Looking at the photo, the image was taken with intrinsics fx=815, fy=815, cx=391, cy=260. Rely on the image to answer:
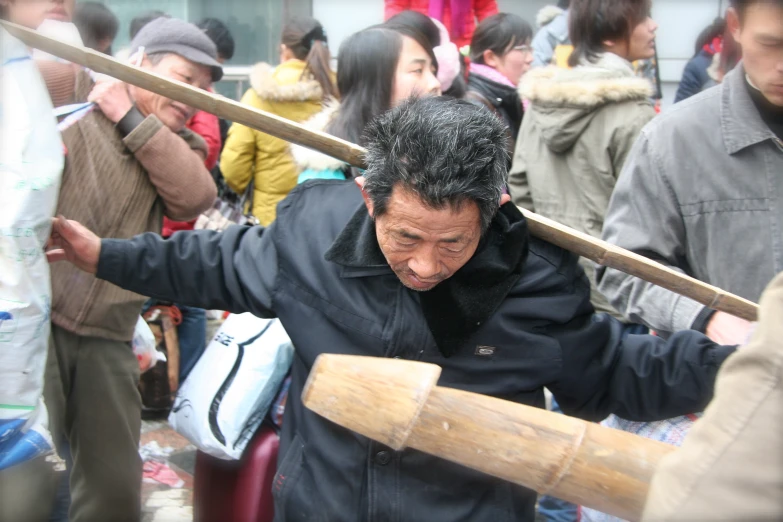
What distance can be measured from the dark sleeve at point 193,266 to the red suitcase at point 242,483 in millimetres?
600

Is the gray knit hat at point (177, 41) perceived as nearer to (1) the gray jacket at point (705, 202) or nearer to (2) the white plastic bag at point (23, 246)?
(2) the white plastic bag at point (23, 246)

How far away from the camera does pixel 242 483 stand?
251cm

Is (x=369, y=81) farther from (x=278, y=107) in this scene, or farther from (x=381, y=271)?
(x=278, y=107)

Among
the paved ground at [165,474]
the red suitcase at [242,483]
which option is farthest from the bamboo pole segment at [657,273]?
the paved ground at [165,474]

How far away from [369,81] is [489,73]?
1.89 m

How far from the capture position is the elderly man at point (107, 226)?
2.53 meters

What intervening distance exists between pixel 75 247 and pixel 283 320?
0.58 metres

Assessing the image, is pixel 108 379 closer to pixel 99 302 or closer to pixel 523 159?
pixel 99 302

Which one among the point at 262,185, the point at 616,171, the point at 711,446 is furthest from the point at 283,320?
the point at 262,185

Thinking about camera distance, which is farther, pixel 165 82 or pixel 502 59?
pixel 502 59

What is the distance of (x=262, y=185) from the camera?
4.64 meters

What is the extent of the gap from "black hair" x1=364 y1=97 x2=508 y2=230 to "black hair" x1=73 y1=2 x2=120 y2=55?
10.6ft

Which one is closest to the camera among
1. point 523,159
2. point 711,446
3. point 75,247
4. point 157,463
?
point 711,446

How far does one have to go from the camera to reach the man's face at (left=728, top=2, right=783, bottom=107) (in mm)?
1896
